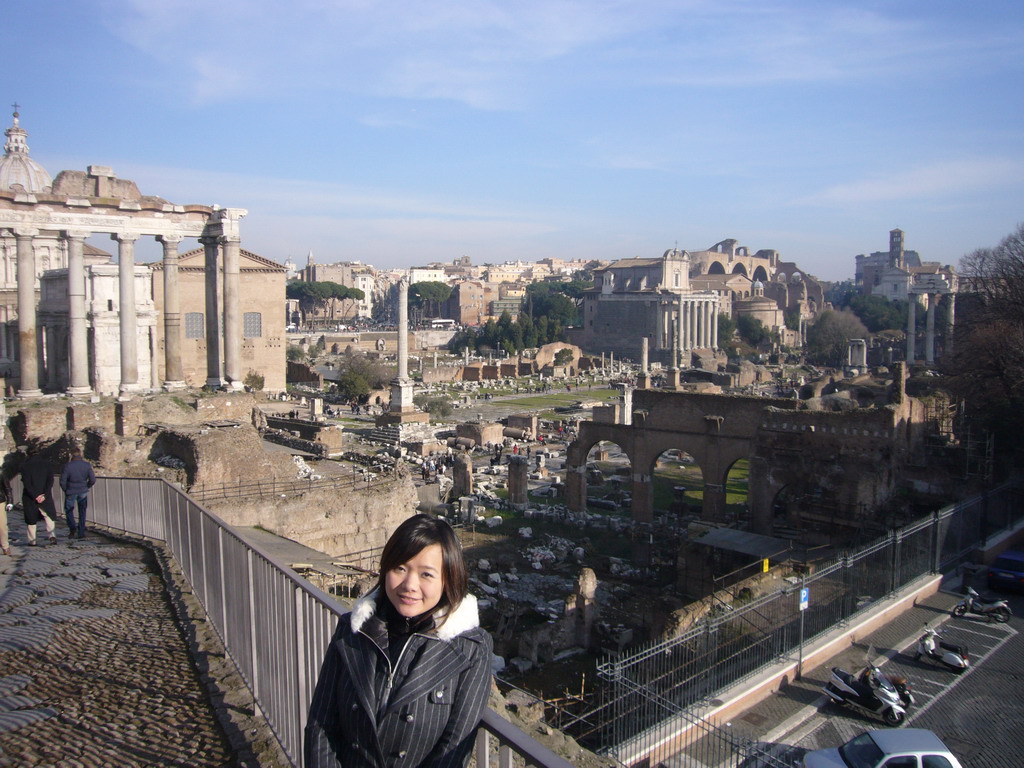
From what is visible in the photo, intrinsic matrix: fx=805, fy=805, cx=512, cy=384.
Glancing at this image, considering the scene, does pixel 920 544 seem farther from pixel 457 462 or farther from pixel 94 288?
pixel 94 288

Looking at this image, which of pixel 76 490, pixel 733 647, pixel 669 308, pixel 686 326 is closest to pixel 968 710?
pixel 733 647

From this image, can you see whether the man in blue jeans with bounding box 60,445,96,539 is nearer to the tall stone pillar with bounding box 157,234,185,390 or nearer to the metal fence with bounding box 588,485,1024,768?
the metal fence with bounding box 588,485,1024,768

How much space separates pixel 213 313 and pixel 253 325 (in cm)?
2386

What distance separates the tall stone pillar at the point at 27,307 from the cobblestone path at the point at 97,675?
9.87m

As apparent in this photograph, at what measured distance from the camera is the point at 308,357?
63844 mm

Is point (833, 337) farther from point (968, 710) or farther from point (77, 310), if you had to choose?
point (968, 710)

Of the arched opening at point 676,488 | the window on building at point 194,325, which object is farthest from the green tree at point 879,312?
the window on building at point 194,325

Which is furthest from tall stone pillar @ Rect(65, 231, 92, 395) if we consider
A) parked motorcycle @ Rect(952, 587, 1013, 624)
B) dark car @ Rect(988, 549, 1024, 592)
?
dark car @ Rect(988, 549, 1024, 592)

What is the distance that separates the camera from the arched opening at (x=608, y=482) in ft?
70.5

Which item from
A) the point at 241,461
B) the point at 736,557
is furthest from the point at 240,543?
the point at 736,557

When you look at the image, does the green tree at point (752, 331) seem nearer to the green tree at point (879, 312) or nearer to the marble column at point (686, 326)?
the green tree at point (879, 312)

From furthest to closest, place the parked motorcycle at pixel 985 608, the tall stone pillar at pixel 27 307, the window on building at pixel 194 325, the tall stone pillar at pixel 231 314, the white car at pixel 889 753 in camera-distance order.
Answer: the window on building at pixel 194 325
the tall stone pillar at pixel 231 314
the tall stone pillar at pixel 27 307
the parked motorcycle at pixel 985 608
the white car at pixel 889 753

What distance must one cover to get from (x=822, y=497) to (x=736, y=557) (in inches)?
130

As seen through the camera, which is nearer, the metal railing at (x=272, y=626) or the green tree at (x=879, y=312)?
the metal railing at (x=272, y=626)
